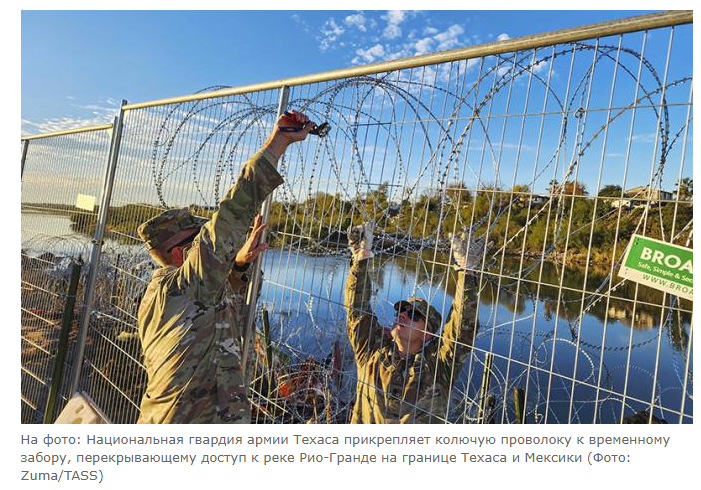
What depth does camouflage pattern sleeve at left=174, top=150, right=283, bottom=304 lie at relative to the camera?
7.45ft

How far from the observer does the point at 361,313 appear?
2754 mm

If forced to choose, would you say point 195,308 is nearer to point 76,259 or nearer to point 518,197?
point 518,197

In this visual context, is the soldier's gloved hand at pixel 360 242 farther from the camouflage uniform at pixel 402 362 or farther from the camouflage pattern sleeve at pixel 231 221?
the camouflage pattern sleeve at pixel 231 221

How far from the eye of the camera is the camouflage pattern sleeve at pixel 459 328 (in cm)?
227

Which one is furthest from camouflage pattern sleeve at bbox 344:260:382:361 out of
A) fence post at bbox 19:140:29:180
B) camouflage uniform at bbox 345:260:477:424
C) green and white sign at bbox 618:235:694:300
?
fence post at bbox 19:140:29:180

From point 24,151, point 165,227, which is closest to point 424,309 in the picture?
point 165,227

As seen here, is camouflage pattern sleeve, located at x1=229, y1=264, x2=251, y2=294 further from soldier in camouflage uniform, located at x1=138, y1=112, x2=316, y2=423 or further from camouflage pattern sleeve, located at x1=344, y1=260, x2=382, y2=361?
camouflage pattern sleeve, located at x1=344, y1=260, x2=382, y2=361

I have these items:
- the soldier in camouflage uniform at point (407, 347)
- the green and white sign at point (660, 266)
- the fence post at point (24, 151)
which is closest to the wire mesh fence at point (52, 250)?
the fence post at point (24, 151)

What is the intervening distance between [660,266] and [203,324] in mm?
2063

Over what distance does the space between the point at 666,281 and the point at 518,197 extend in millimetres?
637

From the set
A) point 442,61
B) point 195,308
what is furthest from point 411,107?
point 195,308

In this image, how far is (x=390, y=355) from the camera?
2734 mm

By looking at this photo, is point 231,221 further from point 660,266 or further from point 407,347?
point 660,266
